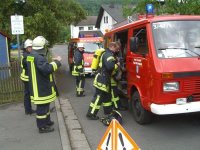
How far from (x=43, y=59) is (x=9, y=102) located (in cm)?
483

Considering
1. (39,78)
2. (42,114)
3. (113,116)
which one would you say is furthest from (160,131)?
(39,78)

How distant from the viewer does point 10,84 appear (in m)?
11.8

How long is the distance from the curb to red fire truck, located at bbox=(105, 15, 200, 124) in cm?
137

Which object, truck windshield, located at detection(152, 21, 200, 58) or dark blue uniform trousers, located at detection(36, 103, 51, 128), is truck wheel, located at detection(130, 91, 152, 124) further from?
dark blue uniform trousers, located at detection(36, 103, 51, 128)

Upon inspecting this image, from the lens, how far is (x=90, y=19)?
3688 inches

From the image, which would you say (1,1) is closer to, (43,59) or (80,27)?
(43,59)

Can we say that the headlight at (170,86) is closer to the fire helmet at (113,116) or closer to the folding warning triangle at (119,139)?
the fire helmet at (113,116)

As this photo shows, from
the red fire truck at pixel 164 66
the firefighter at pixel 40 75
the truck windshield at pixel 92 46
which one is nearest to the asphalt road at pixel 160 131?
the red fire truck at pixel 164 66

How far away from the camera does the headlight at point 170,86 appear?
6582 mm

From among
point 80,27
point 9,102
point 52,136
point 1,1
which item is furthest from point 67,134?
point 80,27

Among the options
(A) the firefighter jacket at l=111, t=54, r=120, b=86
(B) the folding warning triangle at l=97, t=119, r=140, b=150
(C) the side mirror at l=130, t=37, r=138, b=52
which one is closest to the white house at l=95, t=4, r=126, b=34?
(A) the firefighter jacket at l=111, t=54, r=120, b=86

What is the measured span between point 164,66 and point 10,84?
21.7 ft

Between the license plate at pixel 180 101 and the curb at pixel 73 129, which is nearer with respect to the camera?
the license plate at pixel 180 101

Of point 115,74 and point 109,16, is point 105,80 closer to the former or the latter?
point 115,74
